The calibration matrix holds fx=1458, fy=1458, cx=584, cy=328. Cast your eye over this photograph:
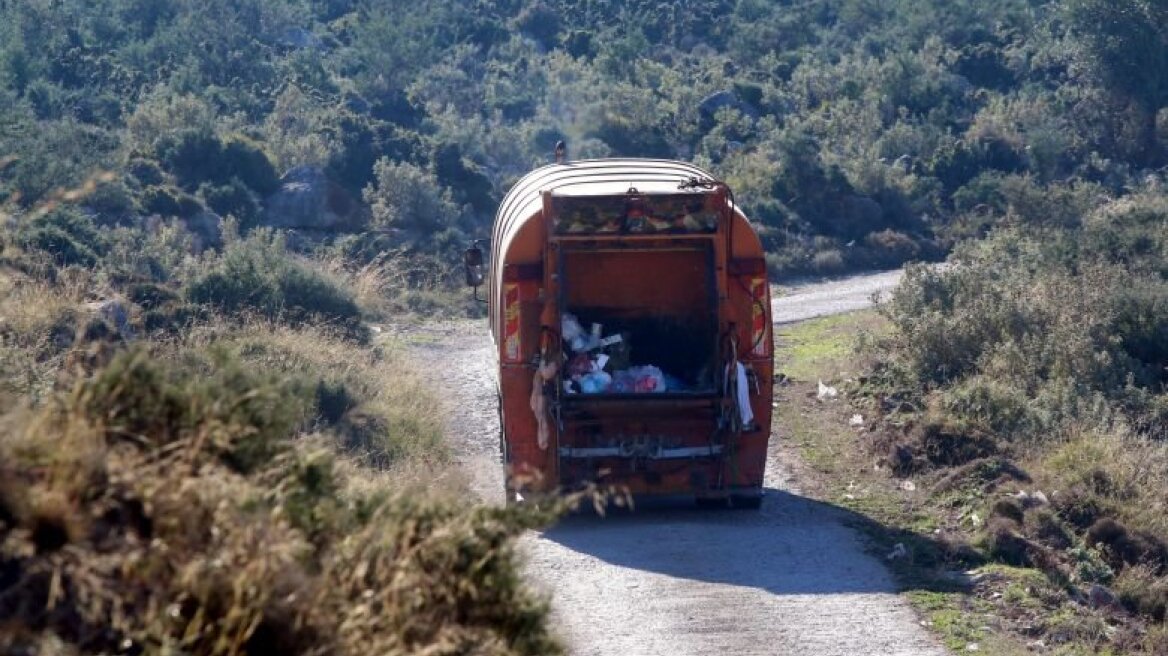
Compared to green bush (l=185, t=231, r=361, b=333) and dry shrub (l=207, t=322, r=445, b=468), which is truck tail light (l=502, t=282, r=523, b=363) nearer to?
dry shrub (l=207, t=322, r=445, b=468)

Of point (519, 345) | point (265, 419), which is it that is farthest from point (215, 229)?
point (265, 419)

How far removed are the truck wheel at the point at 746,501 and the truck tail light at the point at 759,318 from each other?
1.08 metres

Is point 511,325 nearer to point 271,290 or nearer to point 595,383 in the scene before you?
point 595,383

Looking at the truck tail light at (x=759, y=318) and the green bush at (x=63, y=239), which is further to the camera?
the green bush at (x=63, y=239)

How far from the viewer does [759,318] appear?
1073cm

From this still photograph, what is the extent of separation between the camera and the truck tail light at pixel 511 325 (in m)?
10.6

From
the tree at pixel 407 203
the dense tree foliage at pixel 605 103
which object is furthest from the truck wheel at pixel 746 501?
the tree at pixel 407 203

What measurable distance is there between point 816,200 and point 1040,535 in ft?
74.3

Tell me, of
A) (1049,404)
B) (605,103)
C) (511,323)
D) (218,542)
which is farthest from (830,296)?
(218,542)

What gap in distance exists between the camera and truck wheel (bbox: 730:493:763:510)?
1093 cm

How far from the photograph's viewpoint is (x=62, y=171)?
2100cm

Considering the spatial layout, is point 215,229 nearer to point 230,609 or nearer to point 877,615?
point 877,615

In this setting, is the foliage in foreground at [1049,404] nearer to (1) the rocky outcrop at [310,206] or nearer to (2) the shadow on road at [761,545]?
(2) the shadow on road at [761,545]

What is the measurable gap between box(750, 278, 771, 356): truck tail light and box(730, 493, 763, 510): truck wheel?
1.08 m
